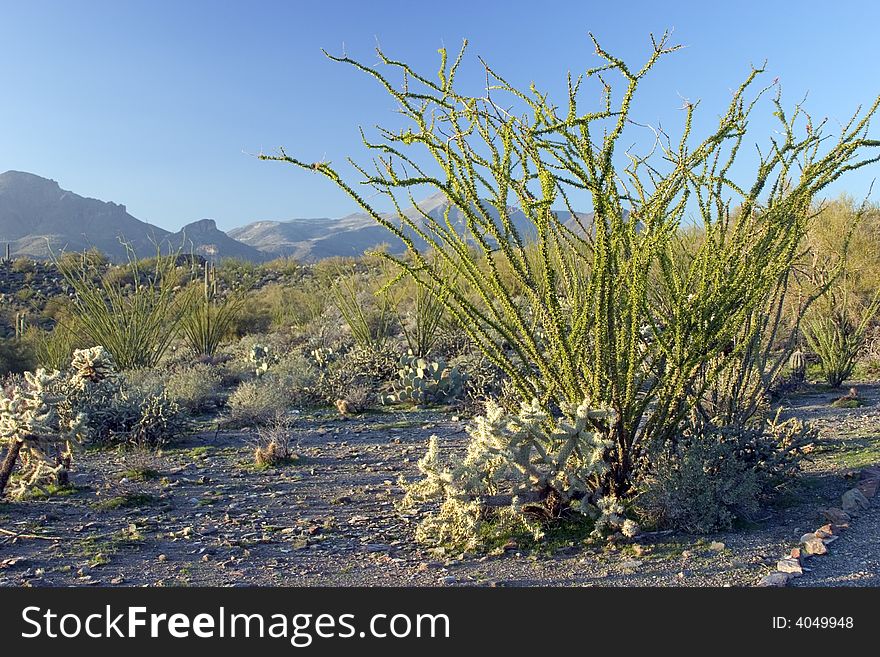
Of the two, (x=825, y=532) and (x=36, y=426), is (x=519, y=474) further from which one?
(x=36, y=426)

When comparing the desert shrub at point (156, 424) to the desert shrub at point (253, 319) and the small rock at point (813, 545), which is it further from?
the desert shrub at point (253, 319)

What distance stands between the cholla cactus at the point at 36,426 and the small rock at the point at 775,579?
4.39 m

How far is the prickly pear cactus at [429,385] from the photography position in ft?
31.5

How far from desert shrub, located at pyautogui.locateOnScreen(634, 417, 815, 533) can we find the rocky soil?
0.13 m

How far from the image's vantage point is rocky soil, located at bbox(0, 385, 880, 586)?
3.84 meters

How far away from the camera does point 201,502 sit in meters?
5.53

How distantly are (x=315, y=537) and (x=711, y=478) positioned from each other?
2.59 m

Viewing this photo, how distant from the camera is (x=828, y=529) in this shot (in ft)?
13.3

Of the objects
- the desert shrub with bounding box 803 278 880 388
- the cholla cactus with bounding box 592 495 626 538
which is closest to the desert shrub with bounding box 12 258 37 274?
the desert shrub with bounding box 803 278 880 388

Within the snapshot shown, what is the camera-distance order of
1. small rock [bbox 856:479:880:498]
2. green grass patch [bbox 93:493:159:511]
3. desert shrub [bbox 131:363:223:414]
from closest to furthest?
1. small rock [bbox 856:479:880:498]
2. green grass patch [bbox 93:493:159:511]
3. desert shrub [bbox 131:363:223:414]

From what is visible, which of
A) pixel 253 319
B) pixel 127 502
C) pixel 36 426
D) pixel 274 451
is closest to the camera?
pixel 36 426

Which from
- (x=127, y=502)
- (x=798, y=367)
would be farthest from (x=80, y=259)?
(x=798, y=367)

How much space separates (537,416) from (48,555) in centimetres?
308

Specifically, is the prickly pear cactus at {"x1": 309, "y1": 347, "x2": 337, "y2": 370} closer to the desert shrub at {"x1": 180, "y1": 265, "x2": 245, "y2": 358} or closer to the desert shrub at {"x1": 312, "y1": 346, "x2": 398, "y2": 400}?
the desert shrub at {"x1": 312, "y1": 346, "x2": 398, "y2": 400}
